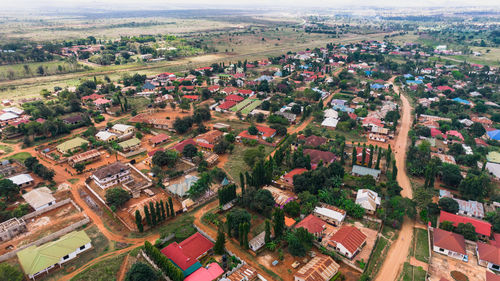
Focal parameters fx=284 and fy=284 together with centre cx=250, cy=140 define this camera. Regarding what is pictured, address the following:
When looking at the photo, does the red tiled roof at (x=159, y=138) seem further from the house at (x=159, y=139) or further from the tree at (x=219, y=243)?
the tree at (x=219, y=243)

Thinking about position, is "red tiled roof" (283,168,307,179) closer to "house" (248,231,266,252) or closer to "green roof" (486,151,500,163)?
"house" (248,231,266,252)

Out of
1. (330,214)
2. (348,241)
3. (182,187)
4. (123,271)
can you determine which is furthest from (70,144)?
(348,241)

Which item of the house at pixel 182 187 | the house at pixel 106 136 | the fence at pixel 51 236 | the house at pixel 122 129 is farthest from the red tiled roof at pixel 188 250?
the house at pixel 122 129

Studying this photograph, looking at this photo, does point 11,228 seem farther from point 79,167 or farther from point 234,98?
point 234,98

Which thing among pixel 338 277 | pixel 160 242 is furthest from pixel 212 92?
pixel 338 277

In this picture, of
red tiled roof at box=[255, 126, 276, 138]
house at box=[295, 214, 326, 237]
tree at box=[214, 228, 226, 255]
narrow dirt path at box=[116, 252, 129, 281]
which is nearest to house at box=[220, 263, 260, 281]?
tree at box=[214, 228, 226, 255]

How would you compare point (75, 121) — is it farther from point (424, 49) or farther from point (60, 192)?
point (424, 49)
